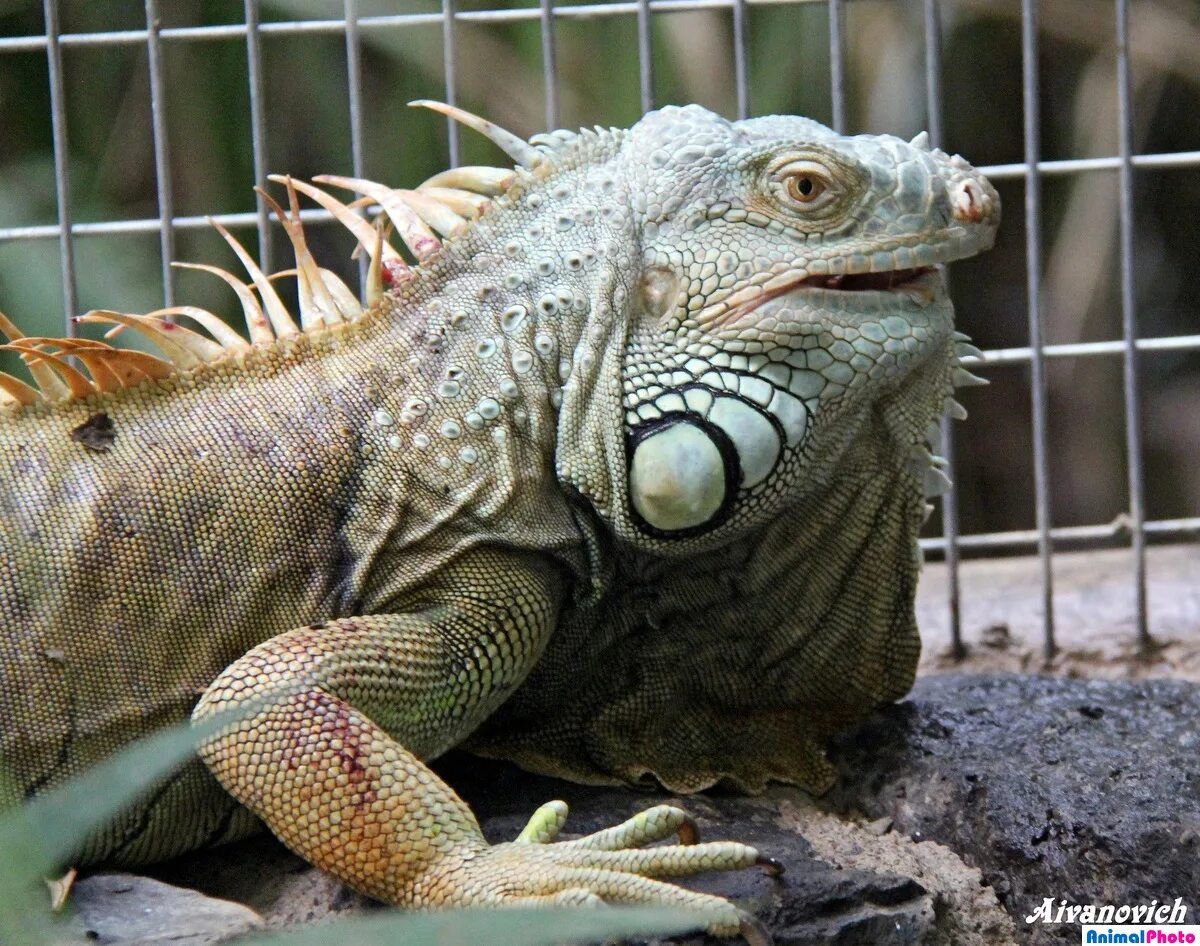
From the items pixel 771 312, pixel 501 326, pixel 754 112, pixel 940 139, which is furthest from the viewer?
pixel 754 112

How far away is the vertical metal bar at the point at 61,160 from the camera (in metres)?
4.25

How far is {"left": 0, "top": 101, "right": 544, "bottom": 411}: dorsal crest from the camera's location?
3168mm

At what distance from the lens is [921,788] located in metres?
3.47

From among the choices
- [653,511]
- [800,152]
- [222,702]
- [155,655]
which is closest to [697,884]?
[653,511]

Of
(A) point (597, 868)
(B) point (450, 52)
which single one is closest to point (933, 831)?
(A) point (597, 868)

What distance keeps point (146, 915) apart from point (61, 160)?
2.54 m

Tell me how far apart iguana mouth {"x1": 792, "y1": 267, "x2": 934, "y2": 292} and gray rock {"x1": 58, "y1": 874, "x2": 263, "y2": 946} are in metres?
1.76

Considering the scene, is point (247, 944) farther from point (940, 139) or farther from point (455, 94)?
point (940, 139)

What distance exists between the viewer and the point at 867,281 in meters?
3.07

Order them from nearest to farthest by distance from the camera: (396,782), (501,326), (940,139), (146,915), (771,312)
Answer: (396,782) → (146,915) → (771,312) → (501,326) → (940,139)

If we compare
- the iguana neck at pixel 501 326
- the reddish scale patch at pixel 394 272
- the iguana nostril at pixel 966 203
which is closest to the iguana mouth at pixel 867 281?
the iguana nostril at pixel 966 203

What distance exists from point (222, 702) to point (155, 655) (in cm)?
30

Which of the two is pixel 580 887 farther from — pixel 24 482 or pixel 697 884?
pixel 24 482

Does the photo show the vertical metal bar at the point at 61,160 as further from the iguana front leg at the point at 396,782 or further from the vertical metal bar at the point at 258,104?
the iguana front leg at the point at 396,782
